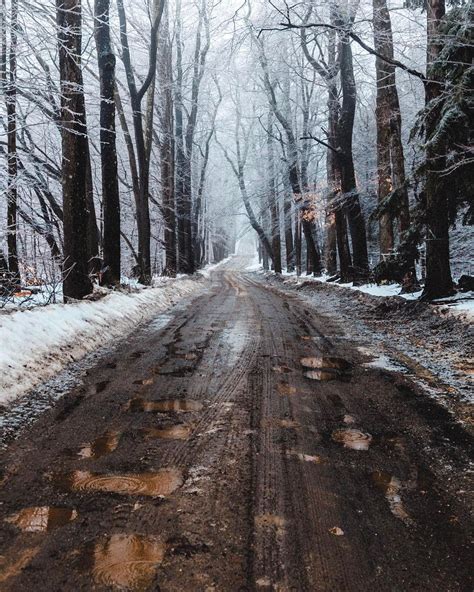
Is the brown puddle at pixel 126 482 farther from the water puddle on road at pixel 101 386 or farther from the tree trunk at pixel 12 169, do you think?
the tree trunk at pixel 12 169

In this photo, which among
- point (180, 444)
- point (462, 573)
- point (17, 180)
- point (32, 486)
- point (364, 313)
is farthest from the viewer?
point (17, 180)

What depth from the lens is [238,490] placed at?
2.27 m

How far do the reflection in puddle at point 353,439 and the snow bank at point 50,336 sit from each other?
2708mm

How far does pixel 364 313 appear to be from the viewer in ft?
30.0

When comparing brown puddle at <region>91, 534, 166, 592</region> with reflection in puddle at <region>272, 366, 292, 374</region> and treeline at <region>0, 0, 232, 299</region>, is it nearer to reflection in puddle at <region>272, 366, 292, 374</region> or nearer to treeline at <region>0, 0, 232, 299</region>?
reflection in puddle at <region>272, 366, 292, 374</region>

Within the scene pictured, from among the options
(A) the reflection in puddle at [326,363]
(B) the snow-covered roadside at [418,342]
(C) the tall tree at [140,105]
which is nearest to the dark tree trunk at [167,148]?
(C) the tall tree at [140,105]

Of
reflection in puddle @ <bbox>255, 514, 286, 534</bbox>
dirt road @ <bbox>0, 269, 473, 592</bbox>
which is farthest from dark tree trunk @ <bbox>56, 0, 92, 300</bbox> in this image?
reflection in puddle @ <bbox>255, 514, 286, 534</bbox>

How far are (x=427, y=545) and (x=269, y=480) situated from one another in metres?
0.83

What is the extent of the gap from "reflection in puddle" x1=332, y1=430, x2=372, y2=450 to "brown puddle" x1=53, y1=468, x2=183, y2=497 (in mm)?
1140

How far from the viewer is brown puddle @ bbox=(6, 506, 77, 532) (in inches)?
77.0

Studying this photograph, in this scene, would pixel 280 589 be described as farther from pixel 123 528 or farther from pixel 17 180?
pixel 17 180

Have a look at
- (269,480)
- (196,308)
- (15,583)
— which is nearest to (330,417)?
(269,480)

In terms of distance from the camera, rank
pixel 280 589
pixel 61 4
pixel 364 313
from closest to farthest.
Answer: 1. pixel 280 589
2. pixel 61 4
3. pixel 364 313

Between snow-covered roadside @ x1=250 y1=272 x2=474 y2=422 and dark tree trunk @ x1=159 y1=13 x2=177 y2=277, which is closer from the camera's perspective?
snow-covered roadside @ x1=250 y1=272 x2=474 y2=422
